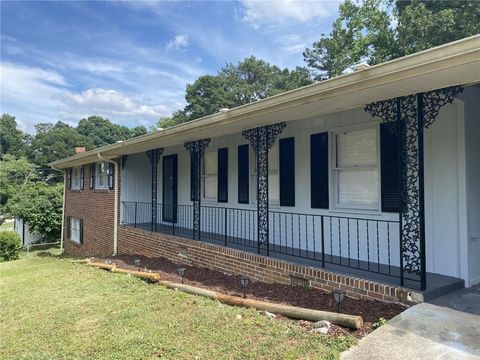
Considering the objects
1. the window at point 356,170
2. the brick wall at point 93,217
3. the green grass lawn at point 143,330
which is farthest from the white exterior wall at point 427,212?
the brick wall at point 93,217

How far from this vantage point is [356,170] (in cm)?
569

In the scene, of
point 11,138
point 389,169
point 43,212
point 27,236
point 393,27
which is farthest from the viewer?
point 11,138

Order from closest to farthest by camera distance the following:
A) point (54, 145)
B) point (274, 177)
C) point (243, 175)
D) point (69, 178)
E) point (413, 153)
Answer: point (413, 153) → point (274, 177) → point (243, 175) → point (69, 178) → point (54, 145)

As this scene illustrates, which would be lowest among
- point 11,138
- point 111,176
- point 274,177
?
point 274,177

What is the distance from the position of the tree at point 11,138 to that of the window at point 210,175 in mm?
54351

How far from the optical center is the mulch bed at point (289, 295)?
12.6 feet

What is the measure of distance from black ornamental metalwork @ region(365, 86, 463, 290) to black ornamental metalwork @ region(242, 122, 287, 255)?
204 cm

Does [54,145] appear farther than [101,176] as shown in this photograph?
Yes

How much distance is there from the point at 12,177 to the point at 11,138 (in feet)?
81.1

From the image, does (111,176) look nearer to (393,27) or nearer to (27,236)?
(27,236)

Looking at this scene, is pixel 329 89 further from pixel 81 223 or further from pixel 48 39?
pixel 48 39

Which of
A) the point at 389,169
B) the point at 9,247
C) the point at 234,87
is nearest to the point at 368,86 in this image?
the point at 389,169

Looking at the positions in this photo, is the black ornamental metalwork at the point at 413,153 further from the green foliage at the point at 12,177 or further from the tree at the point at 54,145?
the tree at the point at 54,145

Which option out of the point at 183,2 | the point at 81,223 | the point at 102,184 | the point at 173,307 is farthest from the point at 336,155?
the point at 81,223
